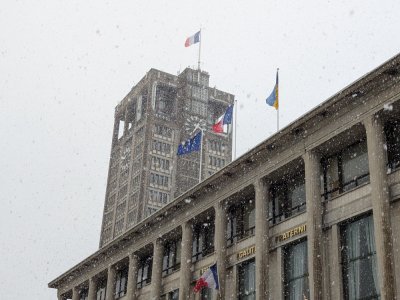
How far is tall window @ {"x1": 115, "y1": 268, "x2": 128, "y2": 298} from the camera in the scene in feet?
163

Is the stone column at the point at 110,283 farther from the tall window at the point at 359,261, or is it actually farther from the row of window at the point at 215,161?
the row of window at the point at 215,161

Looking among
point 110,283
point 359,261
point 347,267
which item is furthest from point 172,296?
point 359,261

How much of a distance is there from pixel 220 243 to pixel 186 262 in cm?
435

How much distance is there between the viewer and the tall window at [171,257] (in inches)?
1652

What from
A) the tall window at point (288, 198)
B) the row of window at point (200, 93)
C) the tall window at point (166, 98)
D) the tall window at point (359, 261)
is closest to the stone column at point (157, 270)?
the tall window at point (288, 198)

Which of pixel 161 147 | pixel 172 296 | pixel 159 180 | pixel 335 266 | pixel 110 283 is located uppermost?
pixel 161 147

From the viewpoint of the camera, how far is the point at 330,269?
26984 mm

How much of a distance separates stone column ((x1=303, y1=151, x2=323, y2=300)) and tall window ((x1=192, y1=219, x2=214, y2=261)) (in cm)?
1115

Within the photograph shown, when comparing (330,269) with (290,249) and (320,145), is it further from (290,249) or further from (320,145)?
(320,145)

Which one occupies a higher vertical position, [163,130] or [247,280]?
[163,130]

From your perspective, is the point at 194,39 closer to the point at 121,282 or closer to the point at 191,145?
the point at 191,145

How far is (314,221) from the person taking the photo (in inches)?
1096

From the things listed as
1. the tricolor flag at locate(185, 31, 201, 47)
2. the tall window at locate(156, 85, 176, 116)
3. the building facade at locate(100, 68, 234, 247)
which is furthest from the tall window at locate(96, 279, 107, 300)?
the tall window at locate(156, 85, 176, 116)

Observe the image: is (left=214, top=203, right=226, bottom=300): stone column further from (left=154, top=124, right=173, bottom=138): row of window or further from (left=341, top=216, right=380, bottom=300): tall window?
(left=154, top=124, right=173, bottom=138): row of window
